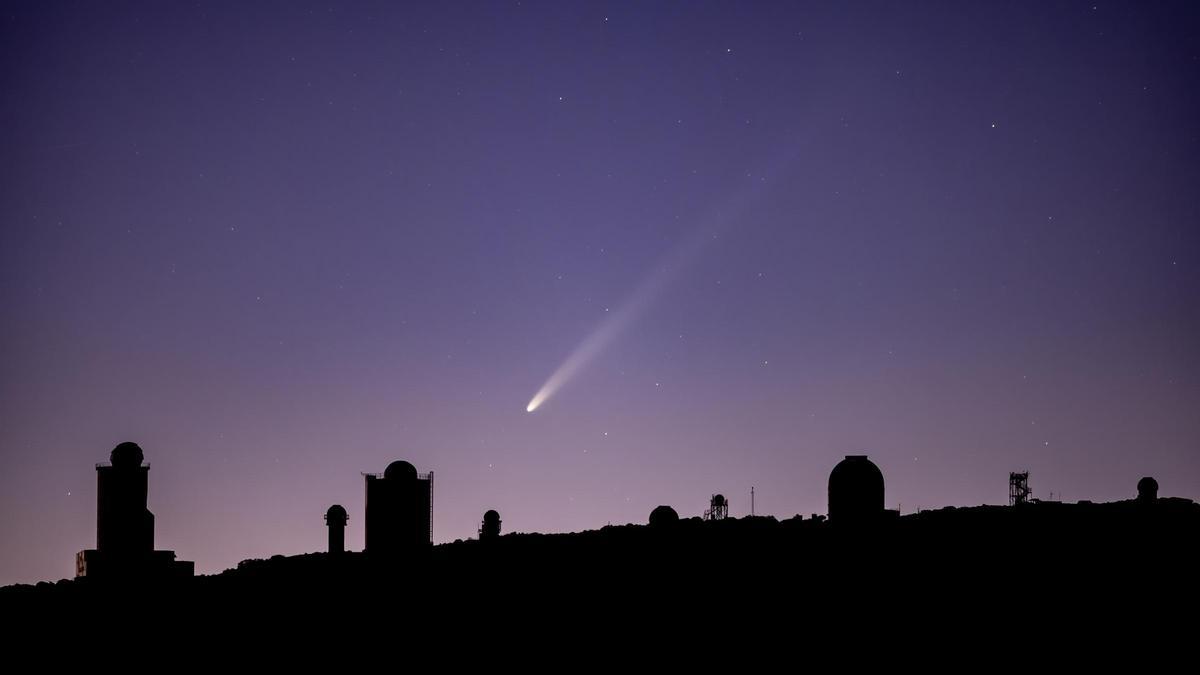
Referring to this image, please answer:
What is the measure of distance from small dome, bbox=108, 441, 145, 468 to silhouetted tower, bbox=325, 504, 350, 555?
24.6 feet

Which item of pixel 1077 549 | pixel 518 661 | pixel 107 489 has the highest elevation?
pixel 107 489

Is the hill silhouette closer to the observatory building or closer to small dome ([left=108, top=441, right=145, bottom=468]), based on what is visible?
the observatory building

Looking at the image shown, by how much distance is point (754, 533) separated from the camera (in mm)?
36781

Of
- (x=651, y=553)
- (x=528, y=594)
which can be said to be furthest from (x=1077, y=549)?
(x=528, y=594)

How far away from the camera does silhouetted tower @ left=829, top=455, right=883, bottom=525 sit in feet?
102

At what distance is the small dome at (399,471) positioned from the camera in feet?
125

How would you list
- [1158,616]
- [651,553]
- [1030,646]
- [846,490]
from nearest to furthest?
1. [1030,646]
2. [1158,616]
3. [846,490]
4. [651,553]

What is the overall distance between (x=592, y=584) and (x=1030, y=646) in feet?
39.6

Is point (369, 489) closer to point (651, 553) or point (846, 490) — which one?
point (651, 553)

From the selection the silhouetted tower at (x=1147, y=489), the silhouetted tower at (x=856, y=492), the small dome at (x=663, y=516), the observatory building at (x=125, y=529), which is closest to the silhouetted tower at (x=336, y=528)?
the observatory building at (x=125, y=529)

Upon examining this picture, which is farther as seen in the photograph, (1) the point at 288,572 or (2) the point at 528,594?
(1) the point at 288,572

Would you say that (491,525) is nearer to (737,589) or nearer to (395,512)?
(395,512)

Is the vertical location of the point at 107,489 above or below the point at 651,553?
above

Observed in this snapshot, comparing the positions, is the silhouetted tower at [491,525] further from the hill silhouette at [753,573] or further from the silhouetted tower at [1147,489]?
the silhouetted tower at [1147,489]
